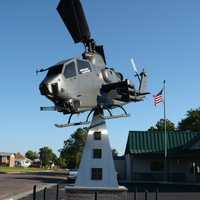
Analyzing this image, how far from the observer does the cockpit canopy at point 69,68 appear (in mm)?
15453

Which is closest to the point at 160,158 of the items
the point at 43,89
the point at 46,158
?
the point at 43,89

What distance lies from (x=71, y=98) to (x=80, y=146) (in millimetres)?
101298

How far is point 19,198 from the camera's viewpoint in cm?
2620

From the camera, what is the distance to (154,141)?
5378 centimetres

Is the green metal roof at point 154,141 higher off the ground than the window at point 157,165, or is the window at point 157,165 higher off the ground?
the green metal roof at point 154,141

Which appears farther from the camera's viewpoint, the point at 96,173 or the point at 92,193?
the point at 96,173

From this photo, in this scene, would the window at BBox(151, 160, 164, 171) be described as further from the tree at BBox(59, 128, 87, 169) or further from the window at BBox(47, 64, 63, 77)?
the tree at BBox(59, 128, 87, 169)

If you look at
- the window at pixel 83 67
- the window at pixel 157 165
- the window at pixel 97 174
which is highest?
the window at pixel 83 67

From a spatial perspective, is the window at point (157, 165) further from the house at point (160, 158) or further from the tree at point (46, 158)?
the tree at point (46, 158)

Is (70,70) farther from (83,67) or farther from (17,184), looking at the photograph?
(17,184)

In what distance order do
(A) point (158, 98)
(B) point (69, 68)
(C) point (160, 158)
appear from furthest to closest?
(C) point (160, 158)
(A) point (158, 98)
(B) point (69, 68)

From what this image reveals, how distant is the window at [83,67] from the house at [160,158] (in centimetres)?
3320

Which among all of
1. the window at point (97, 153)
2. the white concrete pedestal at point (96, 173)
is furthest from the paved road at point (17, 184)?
the window at point (97, 153)

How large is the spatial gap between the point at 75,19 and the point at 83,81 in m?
2.27
